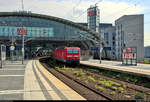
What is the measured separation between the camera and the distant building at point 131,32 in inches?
2502

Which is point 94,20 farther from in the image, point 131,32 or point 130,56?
point 130,56

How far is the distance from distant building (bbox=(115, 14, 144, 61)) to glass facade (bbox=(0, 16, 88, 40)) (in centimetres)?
1589

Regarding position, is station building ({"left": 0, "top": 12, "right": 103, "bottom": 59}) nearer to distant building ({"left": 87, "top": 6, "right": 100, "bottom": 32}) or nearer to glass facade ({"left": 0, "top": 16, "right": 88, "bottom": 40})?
glass facade ({"left": 0, "top": 16, "right": 88, "bottom": 40})

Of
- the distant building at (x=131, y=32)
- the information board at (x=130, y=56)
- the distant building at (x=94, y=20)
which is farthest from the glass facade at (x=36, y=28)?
the distant building at (x=94, y=20)

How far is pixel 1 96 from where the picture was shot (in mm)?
8125

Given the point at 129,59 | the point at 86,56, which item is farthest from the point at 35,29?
the point at 129,59

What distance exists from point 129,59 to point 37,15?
163 ft

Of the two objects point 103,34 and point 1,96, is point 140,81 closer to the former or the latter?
point 1,96

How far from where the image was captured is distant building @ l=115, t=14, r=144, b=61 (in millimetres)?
63562

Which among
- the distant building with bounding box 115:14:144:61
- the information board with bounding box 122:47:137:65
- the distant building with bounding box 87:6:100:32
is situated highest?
the distant building with bounding box 87:6:100:32

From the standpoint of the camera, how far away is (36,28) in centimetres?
7062

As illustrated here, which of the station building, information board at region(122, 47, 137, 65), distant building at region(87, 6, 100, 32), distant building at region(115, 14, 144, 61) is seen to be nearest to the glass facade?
the station building

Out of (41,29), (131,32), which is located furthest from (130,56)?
(41,29)

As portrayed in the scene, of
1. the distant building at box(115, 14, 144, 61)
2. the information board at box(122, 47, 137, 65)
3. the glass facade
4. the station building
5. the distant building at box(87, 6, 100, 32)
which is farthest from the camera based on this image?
the distant building at box(87, 6, 100, 32)
